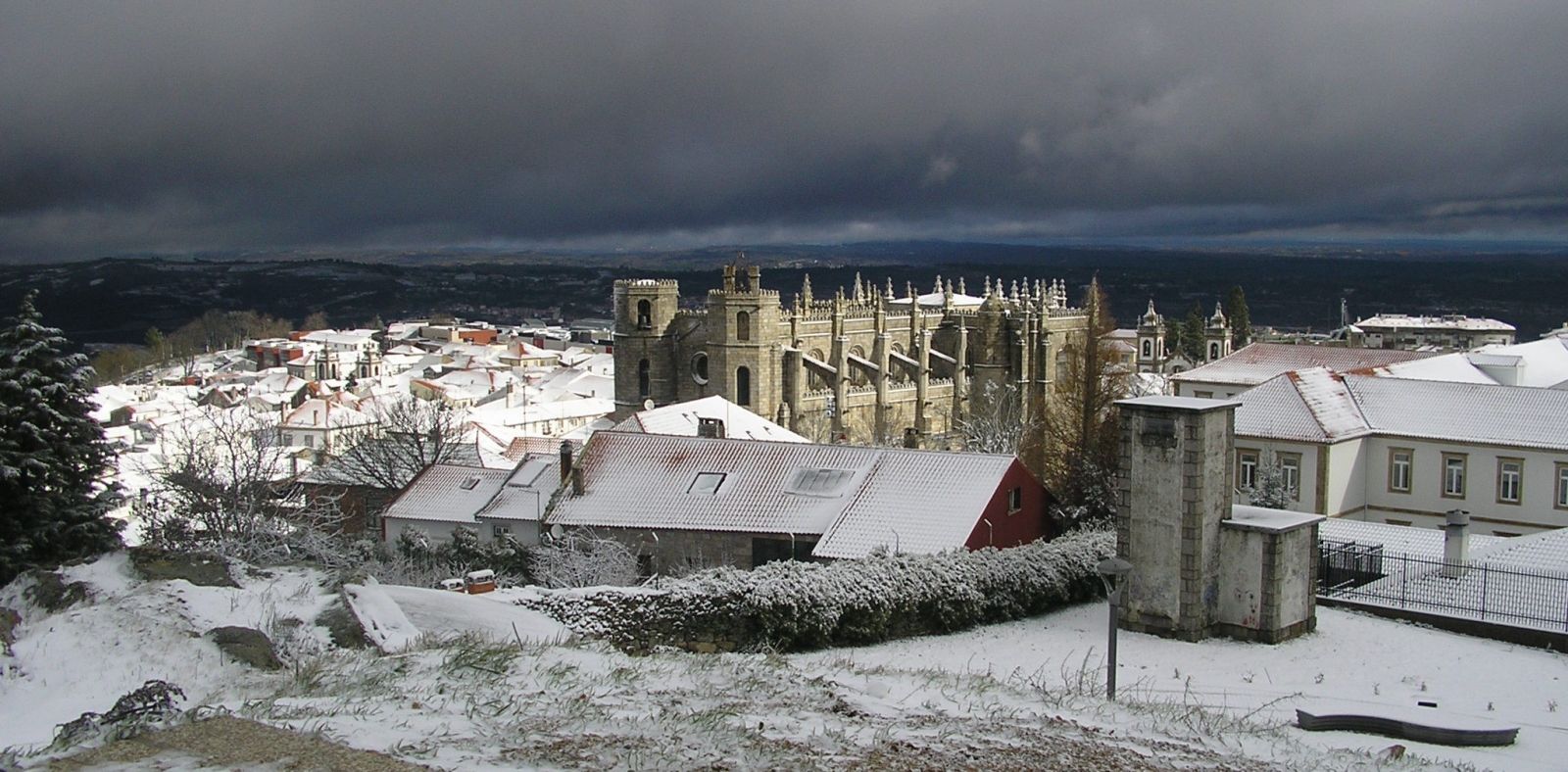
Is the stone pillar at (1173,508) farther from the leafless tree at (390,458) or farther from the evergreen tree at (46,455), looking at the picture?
the leafless tree at (390,458)

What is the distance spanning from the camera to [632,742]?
10930 millimetres

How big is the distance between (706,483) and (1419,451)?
16918 millimetres

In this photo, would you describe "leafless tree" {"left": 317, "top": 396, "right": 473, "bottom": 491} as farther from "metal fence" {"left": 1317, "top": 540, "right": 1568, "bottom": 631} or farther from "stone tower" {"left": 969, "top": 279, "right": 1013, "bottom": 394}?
"stone tower" {"left": 969, "top": 279, "right": 1013, "bottom": 394}

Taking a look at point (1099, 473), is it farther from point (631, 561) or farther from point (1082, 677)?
point (1082, 677)

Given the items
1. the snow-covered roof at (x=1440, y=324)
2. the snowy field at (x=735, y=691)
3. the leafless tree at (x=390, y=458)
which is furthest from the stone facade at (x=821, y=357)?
the snow-covered roof at (x=1440, y=324)

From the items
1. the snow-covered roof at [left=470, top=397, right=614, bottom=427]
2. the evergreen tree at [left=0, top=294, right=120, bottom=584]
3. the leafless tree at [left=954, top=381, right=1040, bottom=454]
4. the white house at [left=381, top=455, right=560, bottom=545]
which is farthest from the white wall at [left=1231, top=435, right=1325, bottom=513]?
the snow-covered roof at [left=470, top=397, right=614, bottom=427]

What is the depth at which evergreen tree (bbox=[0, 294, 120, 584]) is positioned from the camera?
2166 centimetres

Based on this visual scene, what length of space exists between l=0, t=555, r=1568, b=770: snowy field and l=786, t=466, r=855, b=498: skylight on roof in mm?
7502

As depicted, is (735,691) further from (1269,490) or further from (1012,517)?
(1269,490)

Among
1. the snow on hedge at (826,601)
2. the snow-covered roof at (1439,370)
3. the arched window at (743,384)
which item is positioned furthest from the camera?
the arched window at (743,384)

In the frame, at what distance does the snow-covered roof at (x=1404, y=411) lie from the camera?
3173 centimetres

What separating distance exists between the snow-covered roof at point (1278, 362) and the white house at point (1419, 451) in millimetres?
9170

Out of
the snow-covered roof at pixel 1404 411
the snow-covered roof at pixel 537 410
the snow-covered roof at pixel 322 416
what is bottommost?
the snow-covered roof at pixel 537 410

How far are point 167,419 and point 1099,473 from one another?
2586 inches
